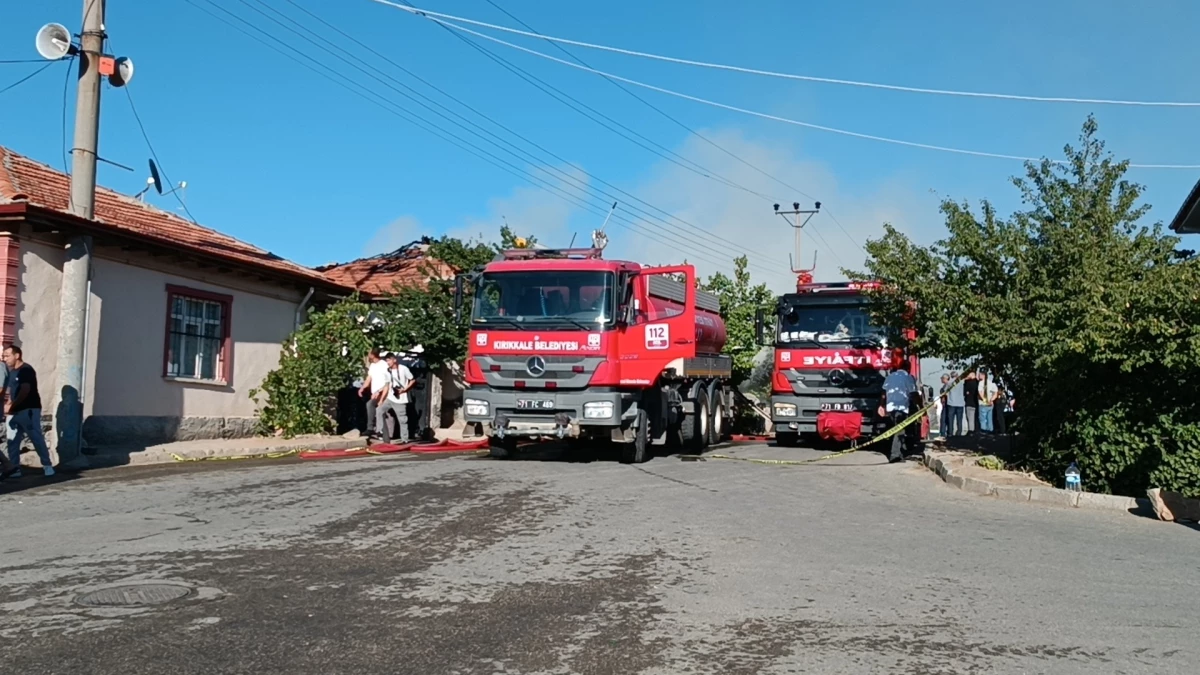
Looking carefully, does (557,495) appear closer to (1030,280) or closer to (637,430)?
(637,430)

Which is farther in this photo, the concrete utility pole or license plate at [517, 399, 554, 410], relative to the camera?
license plate at [517, 399, 554, 410]

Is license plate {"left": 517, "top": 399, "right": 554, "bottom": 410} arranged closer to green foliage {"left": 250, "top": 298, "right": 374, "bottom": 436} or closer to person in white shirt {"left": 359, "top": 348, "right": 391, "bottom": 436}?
person in white shirt {"left": 359, "top": 348, "right": 391, "bottom": 436}

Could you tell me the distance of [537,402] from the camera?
47.8ft

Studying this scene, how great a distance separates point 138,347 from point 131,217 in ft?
10.5

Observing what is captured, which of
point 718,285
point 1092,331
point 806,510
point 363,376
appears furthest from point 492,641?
point 718,285

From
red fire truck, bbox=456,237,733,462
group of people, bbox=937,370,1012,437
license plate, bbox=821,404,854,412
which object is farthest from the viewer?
group of people, bbox=937,370,1012,437

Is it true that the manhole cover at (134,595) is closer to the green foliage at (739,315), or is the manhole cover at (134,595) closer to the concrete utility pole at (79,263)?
the concrete utility pole at (79,263)

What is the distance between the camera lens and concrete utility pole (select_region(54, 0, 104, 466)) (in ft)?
47.0

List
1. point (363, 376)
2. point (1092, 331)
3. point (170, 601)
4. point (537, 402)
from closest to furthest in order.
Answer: point (170, 601), point (1092, 331), point (537, 402), point (363, 376)

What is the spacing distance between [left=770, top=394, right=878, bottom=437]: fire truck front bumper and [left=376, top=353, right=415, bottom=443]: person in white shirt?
6582mm

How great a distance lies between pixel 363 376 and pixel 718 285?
969cm

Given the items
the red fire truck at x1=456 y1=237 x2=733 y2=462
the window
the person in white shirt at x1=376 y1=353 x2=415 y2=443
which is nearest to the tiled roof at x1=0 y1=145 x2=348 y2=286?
the window

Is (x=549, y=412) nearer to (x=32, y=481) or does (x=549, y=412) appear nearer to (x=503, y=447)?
(x=503, y=447)

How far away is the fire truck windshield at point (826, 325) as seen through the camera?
1822cm
